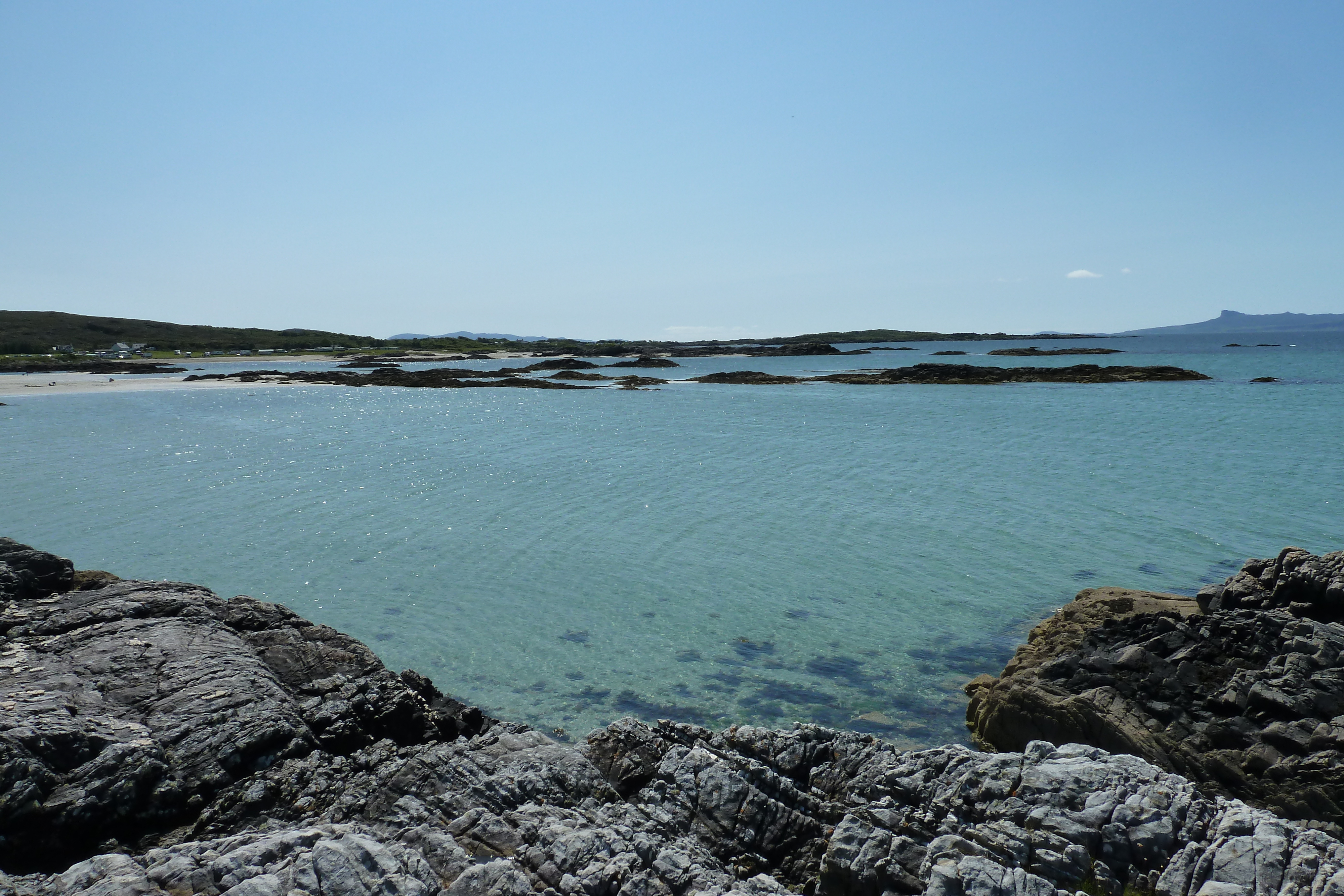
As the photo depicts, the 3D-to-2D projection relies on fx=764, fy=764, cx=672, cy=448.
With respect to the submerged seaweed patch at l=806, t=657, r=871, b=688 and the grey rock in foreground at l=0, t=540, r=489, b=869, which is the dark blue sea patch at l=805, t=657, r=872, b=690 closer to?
the submerged seaweed patch at l=806, t=657, r=871, b=688

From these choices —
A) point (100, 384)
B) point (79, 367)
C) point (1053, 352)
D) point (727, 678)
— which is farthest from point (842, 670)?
point (1053, 352)

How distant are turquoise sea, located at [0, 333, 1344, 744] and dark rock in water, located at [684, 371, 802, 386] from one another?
37.2 meters

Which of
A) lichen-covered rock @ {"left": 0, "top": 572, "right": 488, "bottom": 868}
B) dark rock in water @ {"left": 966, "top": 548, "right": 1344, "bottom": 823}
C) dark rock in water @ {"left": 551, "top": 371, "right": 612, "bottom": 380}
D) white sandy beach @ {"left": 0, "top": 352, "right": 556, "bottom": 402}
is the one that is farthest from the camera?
dark rock in water @ {"left": 551, "top": 371, "right": 612, "bottom": 380}

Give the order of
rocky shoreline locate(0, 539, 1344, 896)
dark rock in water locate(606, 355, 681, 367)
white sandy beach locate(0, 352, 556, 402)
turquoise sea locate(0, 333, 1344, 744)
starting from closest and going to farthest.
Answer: rocky shoreline locate(0, 539, 1344, 896)
turquoise sea locate(0, 333, 1344, 744)
white sandy beach locate(0, 352, 556, 402)
dark rock in water locate(606, 355, 681, 367)

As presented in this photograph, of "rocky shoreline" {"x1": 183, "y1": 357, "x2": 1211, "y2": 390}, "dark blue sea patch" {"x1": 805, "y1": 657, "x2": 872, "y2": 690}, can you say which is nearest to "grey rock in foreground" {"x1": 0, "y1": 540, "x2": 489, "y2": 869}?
"dark blue sea patch" {"x1": 805, "y1": 657, "x2": 872, "y2": 690}

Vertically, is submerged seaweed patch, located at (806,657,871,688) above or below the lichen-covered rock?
below

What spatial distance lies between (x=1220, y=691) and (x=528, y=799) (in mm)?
8303

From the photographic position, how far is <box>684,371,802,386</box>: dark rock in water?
3287 inches

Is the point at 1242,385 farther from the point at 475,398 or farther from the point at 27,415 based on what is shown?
the point at 27,415

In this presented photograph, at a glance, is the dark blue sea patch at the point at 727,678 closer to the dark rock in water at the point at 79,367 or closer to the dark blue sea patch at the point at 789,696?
the dark blue sea patch at the point at 789,696

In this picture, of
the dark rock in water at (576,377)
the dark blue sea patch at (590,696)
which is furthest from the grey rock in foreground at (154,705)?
the dark rock in water at (576,377)

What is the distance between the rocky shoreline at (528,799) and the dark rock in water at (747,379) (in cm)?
7423

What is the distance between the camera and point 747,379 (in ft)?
285

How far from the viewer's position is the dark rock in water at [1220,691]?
8039mm
